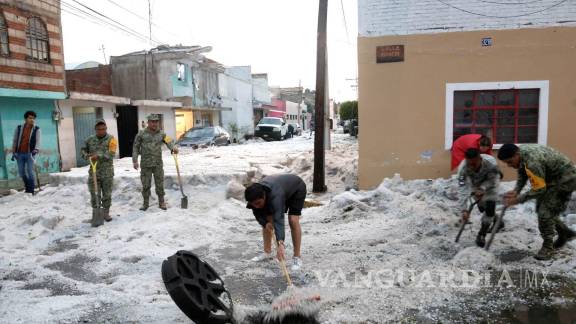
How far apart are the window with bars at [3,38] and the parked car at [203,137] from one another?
24.8ft

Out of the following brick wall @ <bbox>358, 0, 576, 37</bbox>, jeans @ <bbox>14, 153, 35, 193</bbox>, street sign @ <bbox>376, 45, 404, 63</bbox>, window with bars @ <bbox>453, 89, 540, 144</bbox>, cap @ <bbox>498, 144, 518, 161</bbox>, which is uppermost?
brick wall @ <bbox>358, 0, 576, 37</bbox>

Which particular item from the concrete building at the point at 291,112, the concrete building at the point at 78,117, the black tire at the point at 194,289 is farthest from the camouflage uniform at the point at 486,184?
the concrete building at the point at 291,112

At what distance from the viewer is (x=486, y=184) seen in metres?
5.42

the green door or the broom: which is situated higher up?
the green door

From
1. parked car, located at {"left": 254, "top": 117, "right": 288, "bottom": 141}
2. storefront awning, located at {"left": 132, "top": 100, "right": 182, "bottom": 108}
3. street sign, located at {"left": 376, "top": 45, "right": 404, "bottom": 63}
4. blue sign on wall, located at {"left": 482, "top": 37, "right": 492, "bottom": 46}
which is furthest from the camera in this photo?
parked car, located at {"left": 254, "top": 117, "right": 288, "bottom": 141}

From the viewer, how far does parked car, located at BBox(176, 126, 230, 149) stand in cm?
1884

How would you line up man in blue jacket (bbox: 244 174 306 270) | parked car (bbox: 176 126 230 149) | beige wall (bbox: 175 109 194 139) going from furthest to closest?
beige wall (bbox: 175 109 194 139) < parked car (bbox: 176 126 230 149) < man in blue jacket (bbox: 244 174 306 270)

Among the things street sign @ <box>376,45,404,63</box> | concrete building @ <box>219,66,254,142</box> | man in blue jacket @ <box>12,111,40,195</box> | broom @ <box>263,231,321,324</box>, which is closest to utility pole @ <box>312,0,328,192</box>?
street sign @ <box>376,45,404,63</box>

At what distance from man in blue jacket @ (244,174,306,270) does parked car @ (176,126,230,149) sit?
13.6 metres

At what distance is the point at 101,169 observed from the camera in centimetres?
720

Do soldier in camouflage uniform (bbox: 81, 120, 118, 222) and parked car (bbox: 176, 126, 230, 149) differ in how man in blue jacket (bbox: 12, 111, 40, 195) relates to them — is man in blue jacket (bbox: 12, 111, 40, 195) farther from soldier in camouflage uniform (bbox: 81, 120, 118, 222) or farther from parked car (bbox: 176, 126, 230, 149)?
parked car (bbox: 176, 126, 230, 149)

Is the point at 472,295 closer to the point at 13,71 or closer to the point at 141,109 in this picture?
the point at 13,71

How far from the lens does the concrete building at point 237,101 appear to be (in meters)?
33.2

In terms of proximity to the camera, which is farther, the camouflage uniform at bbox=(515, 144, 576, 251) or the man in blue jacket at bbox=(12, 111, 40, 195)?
the man in blue jacket at bbox=(12, 111, 40, 195)
